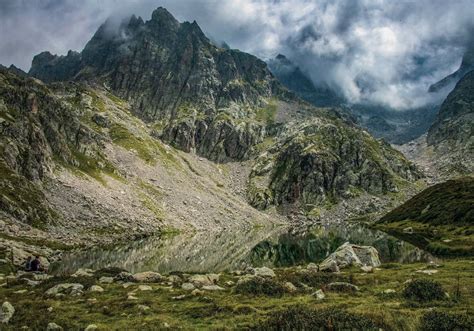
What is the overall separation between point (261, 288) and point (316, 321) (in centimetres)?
1201

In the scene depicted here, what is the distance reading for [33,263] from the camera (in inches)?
2093

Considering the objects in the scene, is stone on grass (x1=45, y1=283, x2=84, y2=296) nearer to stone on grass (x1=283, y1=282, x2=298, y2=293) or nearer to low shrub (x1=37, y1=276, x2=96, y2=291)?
low shrub (x1=37, y1=276, x2=96, y2=291)

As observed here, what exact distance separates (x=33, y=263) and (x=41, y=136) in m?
132

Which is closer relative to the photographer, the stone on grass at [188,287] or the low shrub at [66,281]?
the stone on grass at [188,287]

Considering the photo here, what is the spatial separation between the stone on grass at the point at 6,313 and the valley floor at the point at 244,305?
13.7 inches

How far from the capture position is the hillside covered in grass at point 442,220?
7372 centimetres

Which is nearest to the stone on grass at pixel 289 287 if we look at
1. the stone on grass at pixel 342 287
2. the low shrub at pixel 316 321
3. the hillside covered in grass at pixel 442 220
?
the stone on grass at pixel 342 287

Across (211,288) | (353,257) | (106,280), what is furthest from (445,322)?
(353,257)

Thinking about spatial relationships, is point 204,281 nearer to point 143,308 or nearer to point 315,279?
point 315,279

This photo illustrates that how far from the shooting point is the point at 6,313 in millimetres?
24266

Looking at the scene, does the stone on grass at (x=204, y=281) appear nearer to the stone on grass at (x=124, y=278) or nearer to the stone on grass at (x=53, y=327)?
the stone on grass at (x=124, y=278)

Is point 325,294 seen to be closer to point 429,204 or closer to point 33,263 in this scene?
point 33,263

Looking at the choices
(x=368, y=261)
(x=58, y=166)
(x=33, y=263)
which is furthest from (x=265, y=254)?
(x=58, y=166)

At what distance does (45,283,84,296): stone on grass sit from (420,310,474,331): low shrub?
25.5 m
